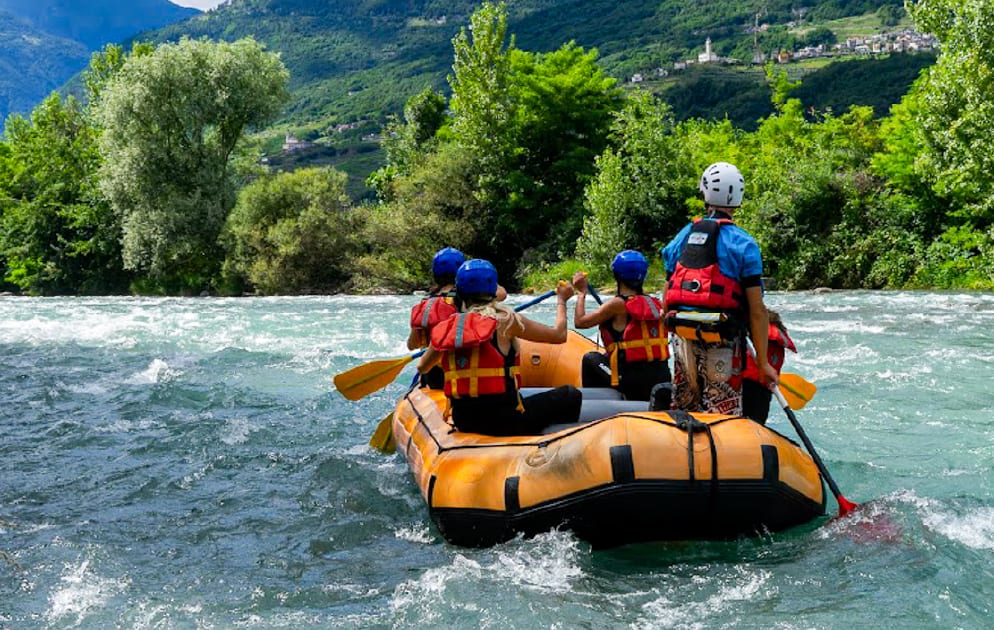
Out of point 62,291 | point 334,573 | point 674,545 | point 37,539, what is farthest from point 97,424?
point 62,291

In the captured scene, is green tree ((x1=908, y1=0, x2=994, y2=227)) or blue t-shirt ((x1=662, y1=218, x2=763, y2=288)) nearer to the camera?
blue t-shirt ((x1=662, y1=218, x2=763, y2=288))

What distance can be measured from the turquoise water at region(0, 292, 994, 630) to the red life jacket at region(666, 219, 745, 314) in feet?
3.74

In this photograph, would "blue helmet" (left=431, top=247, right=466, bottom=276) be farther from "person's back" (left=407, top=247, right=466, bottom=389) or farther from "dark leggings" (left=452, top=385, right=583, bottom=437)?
"dark leggings" (left=452, top=385, right=583, bottom=437)

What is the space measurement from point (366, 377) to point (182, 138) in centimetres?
2576

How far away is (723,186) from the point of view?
461 centimetres

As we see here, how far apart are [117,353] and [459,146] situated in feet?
58.5

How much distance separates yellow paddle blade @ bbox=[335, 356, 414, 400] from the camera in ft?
22.1

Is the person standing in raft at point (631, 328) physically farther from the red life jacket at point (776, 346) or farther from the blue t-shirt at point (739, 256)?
the blue t-shirt at point (739, 256)

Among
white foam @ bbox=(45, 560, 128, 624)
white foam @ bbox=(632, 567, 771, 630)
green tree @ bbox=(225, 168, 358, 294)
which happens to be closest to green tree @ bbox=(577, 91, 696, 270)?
green tree @ bbox=(225, 168, 358, 294)

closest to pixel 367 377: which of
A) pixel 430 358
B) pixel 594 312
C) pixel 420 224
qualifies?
pixel 430 358

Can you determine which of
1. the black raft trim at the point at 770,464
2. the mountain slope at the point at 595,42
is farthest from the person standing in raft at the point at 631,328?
the mountain slope at the point at 595,42

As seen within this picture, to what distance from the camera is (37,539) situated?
5203 millimetres

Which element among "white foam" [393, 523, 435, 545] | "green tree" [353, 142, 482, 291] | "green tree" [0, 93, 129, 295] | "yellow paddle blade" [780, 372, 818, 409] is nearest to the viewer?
"white foam" [393, 523, 435, 545]

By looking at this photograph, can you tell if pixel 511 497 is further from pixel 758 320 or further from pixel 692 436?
pixel 758 320
